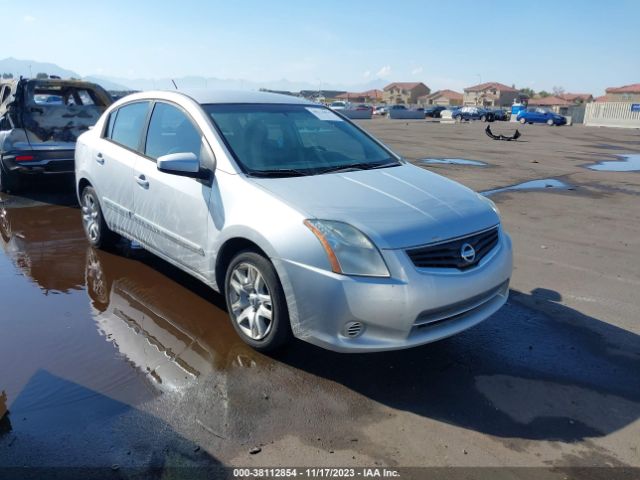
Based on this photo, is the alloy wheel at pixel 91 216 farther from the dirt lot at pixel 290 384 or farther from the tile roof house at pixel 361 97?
the tile roof house at pixel 361 97

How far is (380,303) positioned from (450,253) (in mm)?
584

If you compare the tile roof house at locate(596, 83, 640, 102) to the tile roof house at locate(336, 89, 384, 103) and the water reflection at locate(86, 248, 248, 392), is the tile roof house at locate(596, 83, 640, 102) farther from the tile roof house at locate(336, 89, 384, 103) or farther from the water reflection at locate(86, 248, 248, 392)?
the water reflection at locate(86, 248, 248, 392)

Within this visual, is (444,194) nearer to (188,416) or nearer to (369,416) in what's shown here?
(369,416)

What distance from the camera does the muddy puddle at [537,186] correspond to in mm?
9914

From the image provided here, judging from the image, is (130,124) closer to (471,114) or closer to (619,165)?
(619,165)

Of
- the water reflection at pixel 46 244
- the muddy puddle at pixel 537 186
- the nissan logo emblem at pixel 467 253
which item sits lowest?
the water reflection at pixel 46 244

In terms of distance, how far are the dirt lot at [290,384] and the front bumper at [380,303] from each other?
366mm

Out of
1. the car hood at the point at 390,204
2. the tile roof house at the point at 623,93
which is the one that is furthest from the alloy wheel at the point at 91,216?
the tile roof house at the point at 623,93

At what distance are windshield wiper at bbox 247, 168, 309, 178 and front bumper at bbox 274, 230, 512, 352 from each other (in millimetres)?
764

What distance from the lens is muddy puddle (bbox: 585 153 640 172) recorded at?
46.0 feet

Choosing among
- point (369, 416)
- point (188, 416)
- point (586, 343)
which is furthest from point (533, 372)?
point (188, 416)

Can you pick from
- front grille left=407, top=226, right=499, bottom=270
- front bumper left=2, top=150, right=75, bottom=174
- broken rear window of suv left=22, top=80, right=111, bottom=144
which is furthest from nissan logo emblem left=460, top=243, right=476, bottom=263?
broken rear window of suv left=22, top=80, right=111, bottom=144

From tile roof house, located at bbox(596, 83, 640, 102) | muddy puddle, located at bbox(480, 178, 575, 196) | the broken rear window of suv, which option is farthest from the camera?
tile roof house, located at bbox(596, 83, 640, 102)

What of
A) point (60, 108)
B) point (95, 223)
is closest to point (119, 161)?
point (95, 223)
